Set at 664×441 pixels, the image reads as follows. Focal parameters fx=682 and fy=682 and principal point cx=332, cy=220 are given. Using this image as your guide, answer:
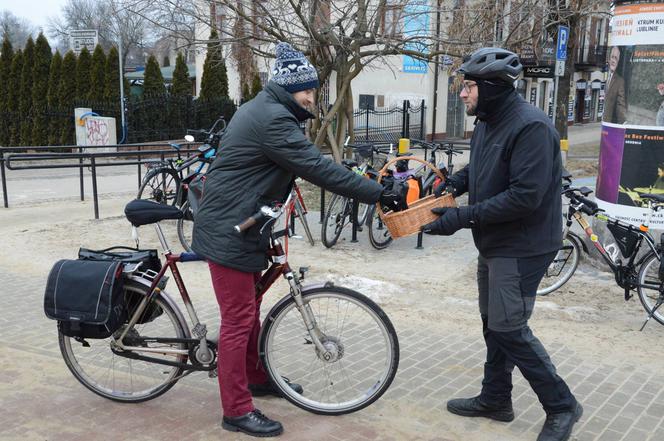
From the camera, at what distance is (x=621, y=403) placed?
3945 millimetres

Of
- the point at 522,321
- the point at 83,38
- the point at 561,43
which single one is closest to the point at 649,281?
the point at 522,321

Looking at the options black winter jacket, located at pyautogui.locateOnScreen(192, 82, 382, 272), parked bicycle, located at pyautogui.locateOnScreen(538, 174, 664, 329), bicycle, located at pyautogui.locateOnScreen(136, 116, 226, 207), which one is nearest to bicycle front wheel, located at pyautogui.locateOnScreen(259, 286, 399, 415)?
black winter jacket, located at pyautogui.locateOnScreen(192, 82, 382, 272)

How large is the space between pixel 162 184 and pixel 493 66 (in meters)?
6.83

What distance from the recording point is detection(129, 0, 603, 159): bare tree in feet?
32.2

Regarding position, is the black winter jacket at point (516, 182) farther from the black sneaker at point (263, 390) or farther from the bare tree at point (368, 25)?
the bare tree at point (368, 25)

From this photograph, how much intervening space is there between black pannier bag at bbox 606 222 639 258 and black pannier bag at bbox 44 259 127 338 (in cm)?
395

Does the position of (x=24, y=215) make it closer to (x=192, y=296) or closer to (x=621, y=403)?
(x=192, y=296)

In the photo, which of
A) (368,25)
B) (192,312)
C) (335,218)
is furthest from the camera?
(368,25)

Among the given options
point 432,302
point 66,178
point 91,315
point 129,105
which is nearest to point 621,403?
point 432,302

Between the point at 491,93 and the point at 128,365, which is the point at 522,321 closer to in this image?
the point at 491,93

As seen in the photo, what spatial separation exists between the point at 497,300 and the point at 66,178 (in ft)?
45.2

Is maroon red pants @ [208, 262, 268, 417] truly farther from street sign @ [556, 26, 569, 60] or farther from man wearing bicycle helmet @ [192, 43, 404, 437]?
street sign @ [556, 26, 569, 60]

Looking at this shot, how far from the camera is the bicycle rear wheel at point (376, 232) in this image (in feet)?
24.9

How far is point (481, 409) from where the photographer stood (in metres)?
3.72
